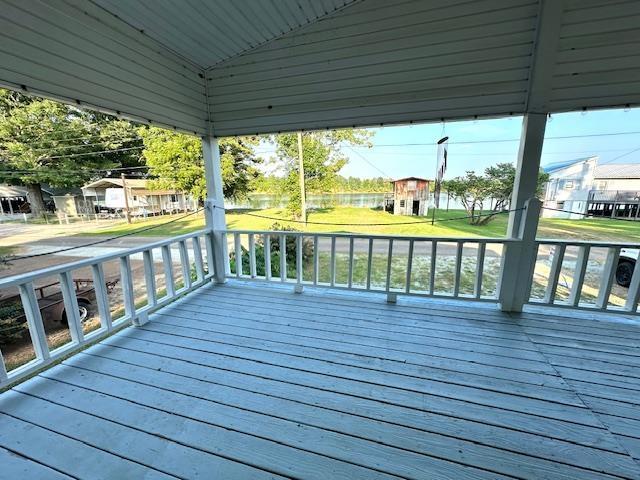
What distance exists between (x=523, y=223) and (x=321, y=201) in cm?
689

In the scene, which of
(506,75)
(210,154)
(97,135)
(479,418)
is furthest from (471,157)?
(97,135)

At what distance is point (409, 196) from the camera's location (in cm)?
660

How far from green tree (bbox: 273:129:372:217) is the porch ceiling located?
571cm

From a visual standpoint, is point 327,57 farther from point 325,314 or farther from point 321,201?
point 321,201

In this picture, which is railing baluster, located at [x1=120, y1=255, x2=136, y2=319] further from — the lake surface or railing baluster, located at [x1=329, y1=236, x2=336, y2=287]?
the lake surface

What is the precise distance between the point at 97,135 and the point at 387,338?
298 inches

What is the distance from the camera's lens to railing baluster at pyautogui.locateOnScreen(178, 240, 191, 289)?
2.88 meters

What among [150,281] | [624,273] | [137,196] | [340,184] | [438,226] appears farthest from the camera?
[340,184]

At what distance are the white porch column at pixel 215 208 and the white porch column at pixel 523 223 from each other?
3.12 metres

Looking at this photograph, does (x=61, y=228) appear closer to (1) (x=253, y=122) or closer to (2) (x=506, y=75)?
(1) (x=253, y=122)

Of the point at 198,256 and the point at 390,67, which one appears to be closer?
the point at 390,67

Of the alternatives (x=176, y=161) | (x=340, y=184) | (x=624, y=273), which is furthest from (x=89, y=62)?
(x=624, y=273)

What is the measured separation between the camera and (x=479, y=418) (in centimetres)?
138

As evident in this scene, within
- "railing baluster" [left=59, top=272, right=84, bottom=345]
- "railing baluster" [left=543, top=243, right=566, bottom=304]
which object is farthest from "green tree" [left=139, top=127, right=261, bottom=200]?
"railing baluster" [left=543, top=243, right=566, bottom=304]
